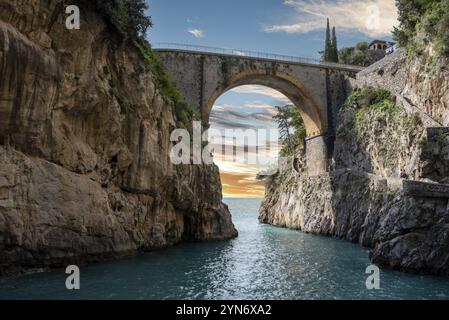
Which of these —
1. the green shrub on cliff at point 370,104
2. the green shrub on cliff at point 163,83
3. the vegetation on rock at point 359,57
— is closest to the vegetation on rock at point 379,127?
the green shrub on cliff at point 370,104

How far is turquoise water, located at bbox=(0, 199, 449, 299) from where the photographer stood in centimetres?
1252

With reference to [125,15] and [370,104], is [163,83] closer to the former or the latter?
[125,15]

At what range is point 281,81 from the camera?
1475 inches

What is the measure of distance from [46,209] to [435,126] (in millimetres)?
23042

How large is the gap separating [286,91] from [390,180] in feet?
52.2

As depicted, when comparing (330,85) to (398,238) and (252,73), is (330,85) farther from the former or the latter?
(398,238)

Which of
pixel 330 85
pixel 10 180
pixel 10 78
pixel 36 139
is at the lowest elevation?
pixel 10 180

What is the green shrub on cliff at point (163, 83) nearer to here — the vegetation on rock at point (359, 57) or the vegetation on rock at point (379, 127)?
the vegetation on rock at point (379, 127)

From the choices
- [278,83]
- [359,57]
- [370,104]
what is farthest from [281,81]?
[359,57]

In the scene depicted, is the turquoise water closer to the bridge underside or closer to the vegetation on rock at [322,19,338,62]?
the bridge underside
